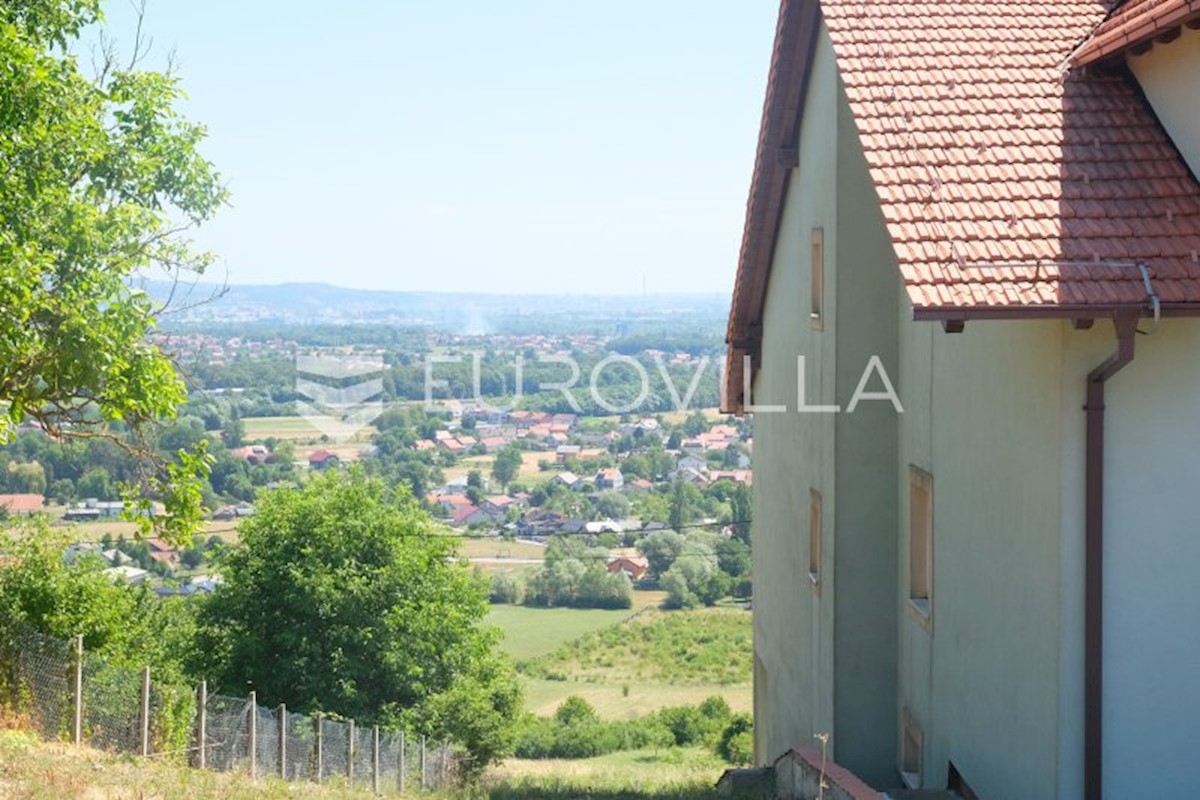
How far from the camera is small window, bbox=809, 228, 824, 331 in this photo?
1491cm

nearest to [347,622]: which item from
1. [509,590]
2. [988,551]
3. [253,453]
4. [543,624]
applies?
[988,551]

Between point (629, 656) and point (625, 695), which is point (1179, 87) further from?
point (629, 656)

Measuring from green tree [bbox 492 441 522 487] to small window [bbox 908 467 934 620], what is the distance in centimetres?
10840

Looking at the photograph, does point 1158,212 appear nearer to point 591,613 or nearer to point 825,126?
point 825,126

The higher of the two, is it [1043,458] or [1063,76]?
[1063,76]

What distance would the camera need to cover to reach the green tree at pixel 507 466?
122 meters

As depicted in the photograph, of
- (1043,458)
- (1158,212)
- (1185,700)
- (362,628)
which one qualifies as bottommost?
(362,628)

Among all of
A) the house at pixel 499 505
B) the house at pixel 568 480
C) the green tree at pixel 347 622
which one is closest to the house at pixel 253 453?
the house at pixel 499 505

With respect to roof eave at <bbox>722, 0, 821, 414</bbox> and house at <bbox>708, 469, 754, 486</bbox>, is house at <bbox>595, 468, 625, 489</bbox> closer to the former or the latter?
house at <bbox>708, 469, 754, 486</bbox>

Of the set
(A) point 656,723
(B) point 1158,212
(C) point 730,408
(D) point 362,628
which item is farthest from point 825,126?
(A) point 656,723

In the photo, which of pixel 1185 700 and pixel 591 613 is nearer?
pixel 1185 700

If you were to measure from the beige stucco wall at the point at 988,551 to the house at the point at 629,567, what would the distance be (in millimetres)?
78550

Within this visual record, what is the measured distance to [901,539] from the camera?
13.7m

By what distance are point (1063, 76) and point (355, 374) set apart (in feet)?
451
